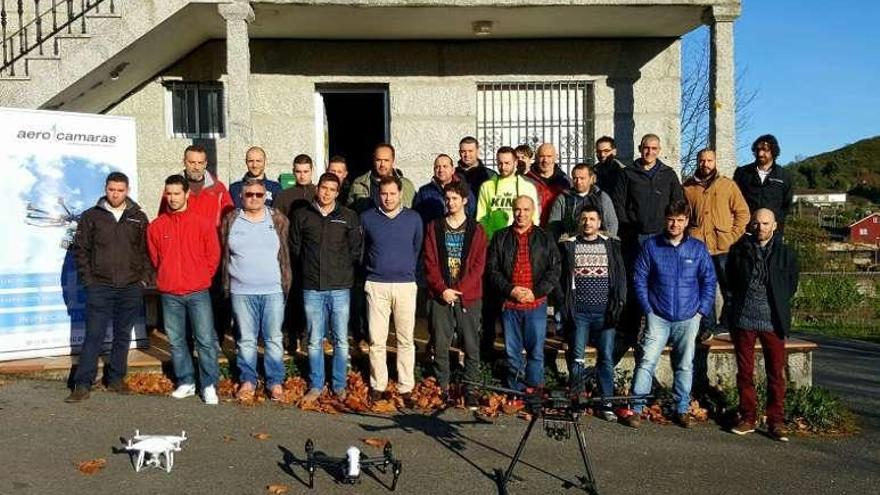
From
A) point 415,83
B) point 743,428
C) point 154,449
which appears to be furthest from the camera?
point 415,83

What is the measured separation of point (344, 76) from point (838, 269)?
16583 millimetres

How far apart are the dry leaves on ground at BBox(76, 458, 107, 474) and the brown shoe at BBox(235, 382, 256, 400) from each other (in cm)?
149

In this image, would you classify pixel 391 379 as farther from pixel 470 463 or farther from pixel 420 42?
pixel 420 42

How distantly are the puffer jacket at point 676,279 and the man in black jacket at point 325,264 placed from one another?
247 centimetres

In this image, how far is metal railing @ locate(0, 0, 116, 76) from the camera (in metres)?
8.82

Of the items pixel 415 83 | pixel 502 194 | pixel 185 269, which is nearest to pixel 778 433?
pixel 502 194

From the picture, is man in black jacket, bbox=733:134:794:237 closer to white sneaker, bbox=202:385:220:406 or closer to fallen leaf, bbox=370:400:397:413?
fallen leaf, bbox=370:400:397:413

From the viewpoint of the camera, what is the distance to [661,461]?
19.3 feet

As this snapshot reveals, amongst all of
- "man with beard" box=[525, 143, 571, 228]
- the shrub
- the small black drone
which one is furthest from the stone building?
the shrub

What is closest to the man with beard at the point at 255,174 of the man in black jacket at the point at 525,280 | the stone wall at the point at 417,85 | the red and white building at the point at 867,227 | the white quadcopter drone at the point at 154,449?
the man in black jacket at the point at 525,280

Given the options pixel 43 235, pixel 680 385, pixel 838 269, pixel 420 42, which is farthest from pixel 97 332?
pixel 838 269

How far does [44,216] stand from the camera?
25.1 feet

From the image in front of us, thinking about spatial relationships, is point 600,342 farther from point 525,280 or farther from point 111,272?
point 111,272

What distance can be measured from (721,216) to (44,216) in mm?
6442
